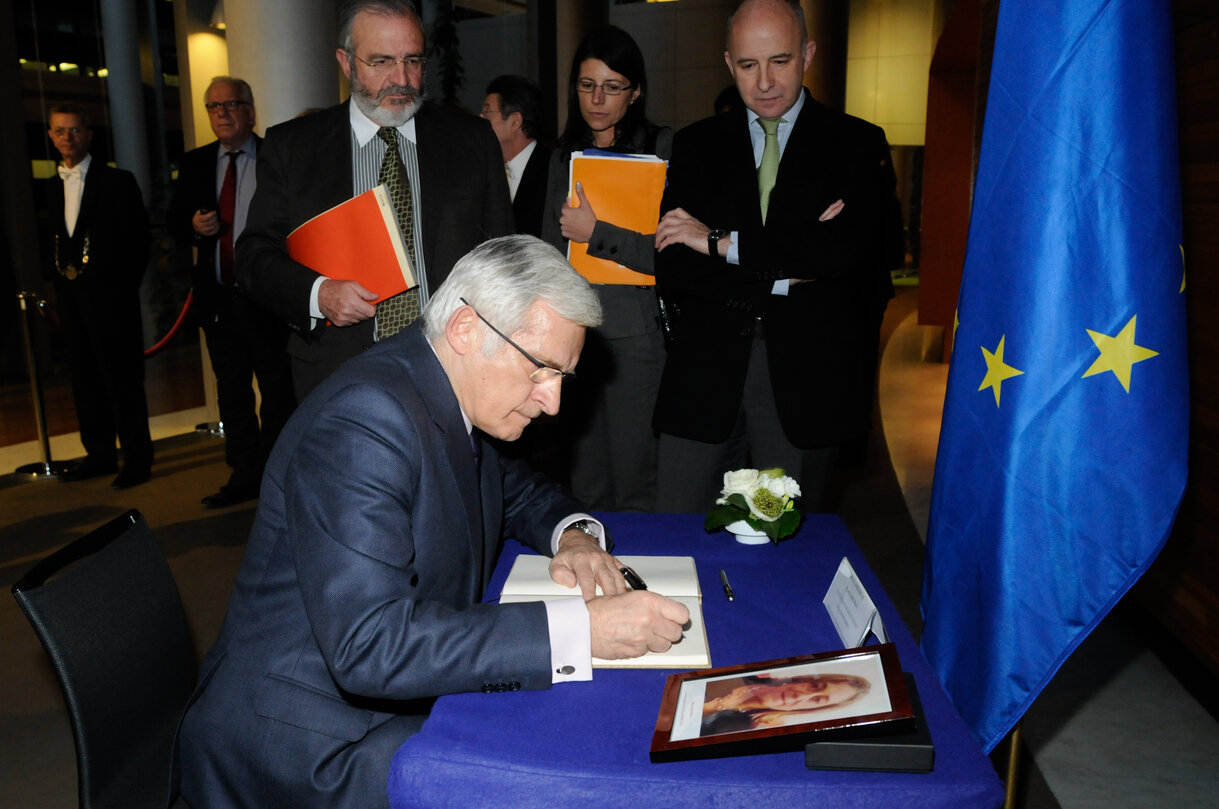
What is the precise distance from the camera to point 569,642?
4.69 ft

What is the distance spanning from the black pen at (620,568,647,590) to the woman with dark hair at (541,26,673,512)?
4.57 feet

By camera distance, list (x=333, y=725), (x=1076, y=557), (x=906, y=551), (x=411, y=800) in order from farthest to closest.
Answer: (x=906, y=551) < (x=1076, y=557) < (x=333, y=725) < (x=411, y=800)

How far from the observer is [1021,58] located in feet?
6.03

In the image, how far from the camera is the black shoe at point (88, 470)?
5543mm

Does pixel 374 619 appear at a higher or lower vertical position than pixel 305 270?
lower

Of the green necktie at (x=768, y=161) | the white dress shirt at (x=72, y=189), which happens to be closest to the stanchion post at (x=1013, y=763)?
the green necktie at (x=768, y=161)

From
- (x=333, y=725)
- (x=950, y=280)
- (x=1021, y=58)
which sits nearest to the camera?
(x=333, y=725)

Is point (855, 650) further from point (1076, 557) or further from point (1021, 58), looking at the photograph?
point (1021, 58)

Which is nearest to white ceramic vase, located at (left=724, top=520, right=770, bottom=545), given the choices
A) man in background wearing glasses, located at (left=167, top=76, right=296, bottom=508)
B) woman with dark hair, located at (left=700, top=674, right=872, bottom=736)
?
woman with dark hair, located at (left=700, top=674, right=872, bottom=736)

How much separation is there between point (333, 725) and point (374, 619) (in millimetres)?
239

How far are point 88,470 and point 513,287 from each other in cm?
497

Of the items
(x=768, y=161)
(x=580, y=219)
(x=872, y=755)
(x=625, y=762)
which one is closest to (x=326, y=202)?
(x=580, y=219)

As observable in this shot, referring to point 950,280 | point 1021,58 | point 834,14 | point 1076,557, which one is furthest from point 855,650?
point 834,14

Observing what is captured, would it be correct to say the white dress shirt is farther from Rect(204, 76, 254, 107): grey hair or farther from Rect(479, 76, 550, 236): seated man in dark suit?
Rect(479, 76, 550, 236): seated man in dark suit
